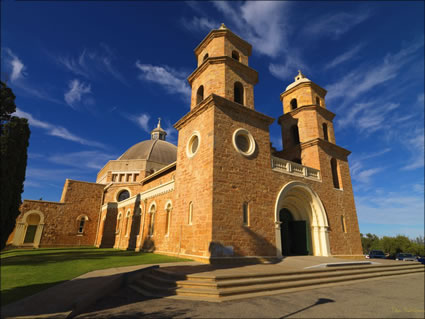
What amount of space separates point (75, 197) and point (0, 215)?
82.4 ft

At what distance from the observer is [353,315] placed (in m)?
5.44

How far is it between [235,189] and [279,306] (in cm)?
664

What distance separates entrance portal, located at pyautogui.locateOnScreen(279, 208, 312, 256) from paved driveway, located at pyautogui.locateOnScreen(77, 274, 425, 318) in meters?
8.94

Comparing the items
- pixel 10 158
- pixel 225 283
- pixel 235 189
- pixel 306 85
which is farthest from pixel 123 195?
pixel 225 283

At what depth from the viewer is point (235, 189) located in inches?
482

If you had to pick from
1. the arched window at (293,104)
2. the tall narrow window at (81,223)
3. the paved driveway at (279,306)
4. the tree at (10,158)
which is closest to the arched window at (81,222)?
the tall narrow window at (81,223)

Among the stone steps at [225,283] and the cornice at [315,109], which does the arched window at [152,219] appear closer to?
the stone steps at [225,283]

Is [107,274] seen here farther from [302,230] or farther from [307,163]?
[307,163]

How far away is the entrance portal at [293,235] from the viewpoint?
16.5m

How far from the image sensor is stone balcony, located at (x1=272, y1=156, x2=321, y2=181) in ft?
50.1

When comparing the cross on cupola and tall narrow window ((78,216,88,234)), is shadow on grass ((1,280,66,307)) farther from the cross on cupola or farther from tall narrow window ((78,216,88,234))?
the cross on cupola

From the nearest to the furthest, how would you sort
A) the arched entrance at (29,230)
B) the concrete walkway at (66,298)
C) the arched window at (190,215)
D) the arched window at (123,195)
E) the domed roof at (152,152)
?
the concrete walkway at (66,298), the arched window at (190,215), the arched entrance at (29,230), the arched window at (123,195), the domed roof at (152,152)

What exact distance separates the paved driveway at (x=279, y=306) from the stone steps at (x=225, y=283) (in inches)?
16.4

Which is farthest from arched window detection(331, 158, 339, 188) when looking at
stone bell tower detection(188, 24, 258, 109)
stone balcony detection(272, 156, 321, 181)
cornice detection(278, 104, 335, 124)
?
stone bell tower detection(188, 24, 258, 109)
